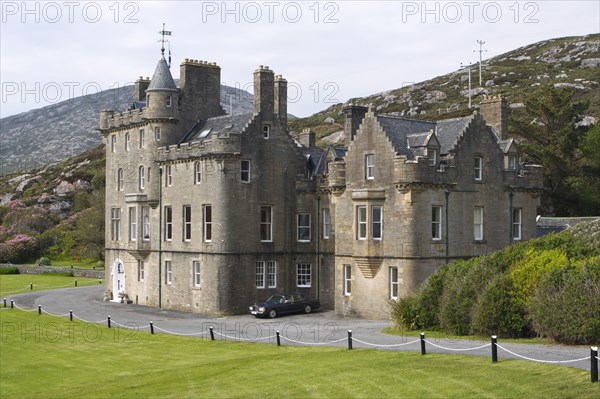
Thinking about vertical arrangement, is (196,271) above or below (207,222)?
below

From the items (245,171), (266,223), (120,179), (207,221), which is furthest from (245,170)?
(120,179)

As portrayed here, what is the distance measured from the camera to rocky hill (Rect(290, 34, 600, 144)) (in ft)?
375

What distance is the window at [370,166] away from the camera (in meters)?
42.2

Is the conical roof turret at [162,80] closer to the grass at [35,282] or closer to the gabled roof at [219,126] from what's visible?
the gabled roof at [219,126]

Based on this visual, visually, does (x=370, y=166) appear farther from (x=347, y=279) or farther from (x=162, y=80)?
(x=162, y=80)

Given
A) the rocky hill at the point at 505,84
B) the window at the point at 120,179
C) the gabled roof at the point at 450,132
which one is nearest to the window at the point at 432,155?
the gabled roof at the point at 450,132

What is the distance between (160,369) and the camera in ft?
92.9

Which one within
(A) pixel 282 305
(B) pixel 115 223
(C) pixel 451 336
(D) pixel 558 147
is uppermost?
(D) pixel 558 147

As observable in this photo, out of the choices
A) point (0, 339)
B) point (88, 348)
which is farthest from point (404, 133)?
point (0, 339)

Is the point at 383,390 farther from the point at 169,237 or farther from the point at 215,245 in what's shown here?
the point at 169,237

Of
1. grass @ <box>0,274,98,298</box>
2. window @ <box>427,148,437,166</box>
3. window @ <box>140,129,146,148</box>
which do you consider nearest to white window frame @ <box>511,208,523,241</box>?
window @ <box>427,148,437,166</box>

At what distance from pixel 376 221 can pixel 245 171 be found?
986 centimetres

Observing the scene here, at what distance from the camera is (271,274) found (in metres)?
49.1

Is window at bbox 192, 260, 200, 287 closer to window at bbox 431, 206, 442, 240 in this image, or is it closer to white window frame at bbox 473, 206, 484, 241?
window at bbox 431, 206, 442, 240
